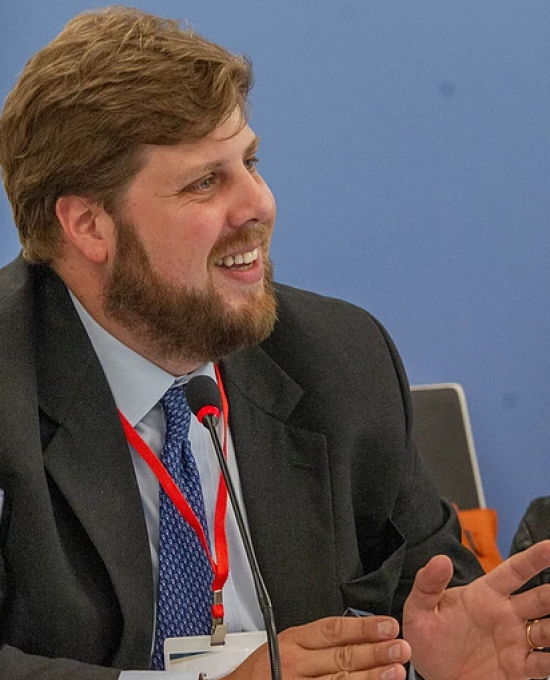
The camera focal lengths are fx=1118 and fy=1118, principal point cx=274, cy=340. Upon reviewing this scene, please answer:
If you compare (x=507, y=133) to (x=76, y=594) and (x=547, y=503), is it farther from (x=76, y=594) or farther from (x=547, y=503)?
(x=76, y=594)

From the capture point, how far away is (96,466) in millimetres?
1640

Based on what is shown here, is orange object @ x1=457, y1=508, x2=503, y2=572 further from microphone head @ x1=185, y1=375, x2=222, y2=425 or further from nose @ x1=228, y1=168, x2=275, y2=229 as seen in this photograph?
microphone head @ x1=185, y1=375, x2=222, y2=425

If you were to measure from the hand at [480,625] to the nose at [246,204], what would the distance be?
0.60 metres

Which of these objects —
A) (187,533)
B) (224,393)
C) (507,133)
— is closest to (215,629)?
(187,533)

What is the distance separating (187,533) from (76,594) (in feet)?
0.64

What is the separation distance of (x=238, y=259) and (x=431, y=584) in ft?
1.96

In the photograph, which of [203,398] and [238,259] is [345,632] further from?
[238,259]

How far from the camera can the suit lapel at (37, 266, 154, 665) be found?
5.22ft

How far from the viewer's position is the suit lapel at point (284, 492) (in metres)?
1.74

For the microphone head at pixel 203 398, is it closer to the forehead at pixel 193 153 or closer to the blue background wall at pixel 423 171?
the forehead at pixel 193 153

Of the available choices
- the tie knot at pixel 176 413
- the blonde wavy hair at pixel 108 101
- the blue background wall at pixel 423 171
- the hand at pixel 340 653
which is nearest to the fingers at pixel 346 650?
the hand at pixel 340 653

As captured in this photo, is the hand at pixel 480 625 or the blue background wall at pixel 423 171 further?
the blue background wall at pixel 423 171

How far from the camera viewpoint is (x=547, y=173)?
3.34m

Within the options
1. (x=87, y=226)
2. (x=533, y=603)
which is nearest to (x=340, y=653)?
(x=533, y=603)
